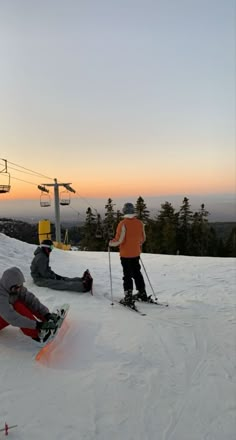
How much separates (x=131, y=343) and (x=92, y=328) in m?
0.79

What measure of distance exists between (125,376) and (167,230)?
4994 cm

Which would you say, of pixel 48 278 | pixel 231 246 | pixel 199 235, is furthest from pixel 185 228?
pixel 48 278

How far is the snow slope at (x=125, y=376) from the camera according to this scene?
136 inches

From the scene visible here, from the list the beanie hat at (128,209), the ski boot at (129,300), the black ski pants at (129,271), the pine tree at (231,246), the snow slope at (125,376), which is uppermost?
the beanie hat at (128,209)

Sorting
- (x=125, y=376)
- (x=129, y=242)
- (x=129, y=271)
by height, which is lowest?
(x=125, y=376)

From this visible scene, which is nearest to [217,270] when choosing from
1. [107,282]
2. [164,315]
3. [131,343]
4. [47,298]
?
[107,282]

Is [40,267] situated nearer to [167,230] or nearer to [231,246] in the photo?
[167,230]

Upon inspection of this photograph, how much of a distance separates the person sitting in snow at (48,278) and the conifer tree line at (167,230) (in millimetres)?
45422

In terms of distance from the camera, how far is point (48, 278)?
8242mm

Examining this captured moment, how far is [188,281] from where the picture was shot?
10.3 m

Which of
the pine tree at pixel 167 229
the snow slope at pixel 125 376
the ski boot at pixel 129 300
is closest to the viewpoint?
the snow slope at pixel 125 376

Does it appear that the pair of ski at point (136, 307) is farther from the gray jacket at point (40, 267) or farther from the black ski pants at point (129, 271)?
the gray jacket at point (40, 267)

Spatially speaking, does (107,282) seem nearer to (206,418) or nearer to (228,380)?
(228,380)

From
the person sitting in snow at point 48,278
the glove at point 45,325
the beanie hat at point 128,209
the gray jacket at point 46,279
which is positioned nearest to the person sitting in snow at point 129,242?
the beanie hat at point 128,209
